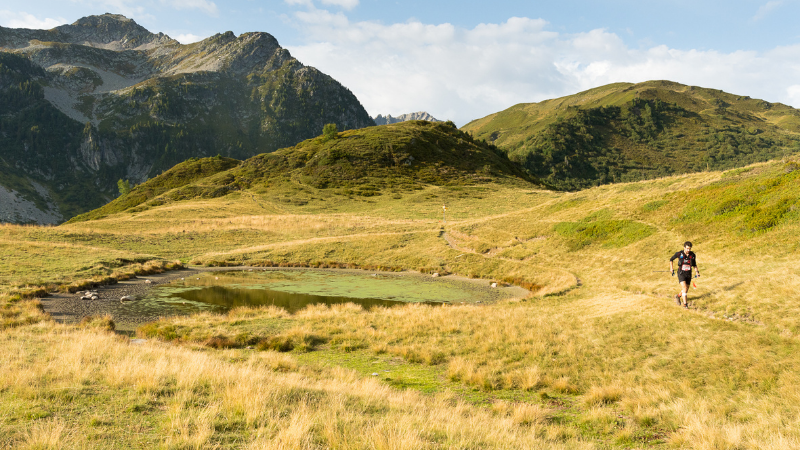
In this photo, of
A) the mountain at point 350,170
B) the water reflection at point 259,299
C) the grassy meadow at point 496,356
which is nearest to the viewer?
the grassy meadow at point 496,356

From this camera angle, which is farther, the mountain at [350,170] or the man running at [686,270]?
the mountain at [350,170]

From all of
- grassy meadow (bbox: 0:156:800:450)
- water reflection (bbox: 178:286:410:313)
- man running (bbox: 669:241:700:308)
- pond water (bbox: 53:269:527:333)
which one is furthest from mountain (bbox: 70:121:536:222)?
man running (bbox: 669:241:700:308)

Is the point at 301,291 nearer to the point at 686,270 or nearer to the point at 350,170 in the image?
the point at 686,270

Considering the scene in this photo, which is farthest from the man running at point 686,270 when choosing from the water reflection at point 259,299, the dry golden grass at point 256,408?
the water reflection at point 259,299

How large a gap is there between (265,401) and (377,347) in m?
9.90

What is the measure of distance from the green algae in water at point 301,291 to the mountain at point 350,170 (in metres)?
63.5

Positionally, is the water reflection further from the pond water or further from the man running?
the man running

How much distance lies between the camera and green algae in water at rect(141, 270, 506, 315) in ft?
95.7

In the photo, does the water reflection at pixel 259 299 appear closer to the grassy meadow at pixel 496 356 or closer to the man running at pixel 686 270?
the grassy meadow at pixel 496 356

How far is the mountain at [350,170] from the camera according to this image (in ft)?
383

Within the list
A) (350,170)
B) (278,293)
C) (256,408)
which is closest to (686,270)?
(256,408)

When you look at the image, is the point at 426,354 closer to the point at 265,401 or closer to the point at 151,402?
the point at 265,401

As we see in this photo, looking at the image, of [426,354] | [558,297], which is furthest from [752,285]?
[426,354]

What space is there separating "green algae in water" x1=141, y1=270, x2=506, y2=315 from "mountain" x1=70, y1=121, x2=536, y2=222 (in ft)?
208
